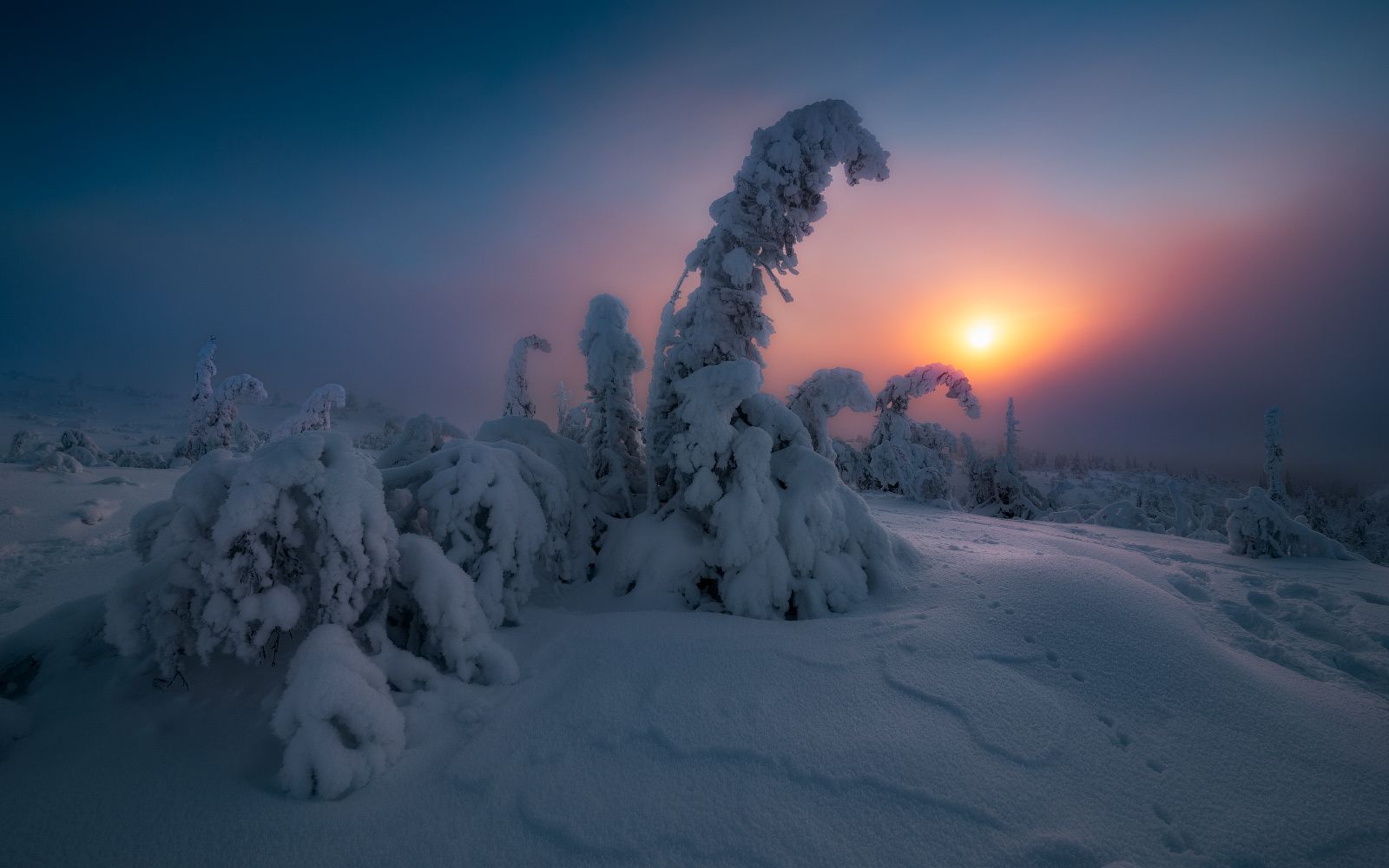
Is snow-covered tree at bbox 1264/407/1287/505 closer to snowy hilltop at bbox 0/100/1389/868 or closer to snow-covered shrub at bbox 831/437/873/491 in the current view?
snowy hilltop at bbox 0/100/1389/868

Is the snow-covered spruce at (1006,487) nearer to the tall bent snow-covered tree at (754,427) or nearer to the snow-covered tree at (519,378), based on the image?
the tall bent snow-covered tree at (754,427)

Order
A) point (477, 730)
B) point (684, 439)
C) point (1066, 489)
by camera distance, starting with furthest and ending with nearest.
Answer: point (1066, 489) < point (684, 439) < point (477, 730)

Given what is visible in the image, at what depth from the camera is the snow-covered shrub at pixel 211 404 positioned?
13.3m

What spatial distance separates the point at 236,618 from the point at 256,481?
77 cm

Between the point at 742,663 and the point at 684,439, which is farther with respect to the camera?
the point at 684,439

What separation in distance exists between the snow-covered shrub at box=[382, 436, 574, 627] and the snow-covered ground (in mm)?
489

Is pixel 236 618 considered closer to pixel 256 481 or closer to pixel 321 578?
pixel 321 578

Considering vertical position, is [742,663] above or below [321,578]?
below

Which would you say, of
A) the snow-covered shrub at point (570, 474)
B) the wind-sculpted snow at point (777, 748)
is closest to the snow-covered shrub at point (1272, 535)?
the wind-sculpted snow at point (777, 748)

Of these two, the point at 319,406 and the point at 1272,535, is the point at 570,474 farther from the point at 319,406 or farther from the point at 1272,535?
the point at 1272,535

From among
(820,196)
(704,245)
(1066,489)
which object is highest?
(820,196)

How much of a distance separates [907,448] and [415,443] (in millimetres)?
15371

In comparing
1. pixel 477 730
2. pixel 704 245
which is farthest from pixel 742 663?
pixel 704 245

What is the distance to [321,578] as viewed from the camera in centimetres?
285
